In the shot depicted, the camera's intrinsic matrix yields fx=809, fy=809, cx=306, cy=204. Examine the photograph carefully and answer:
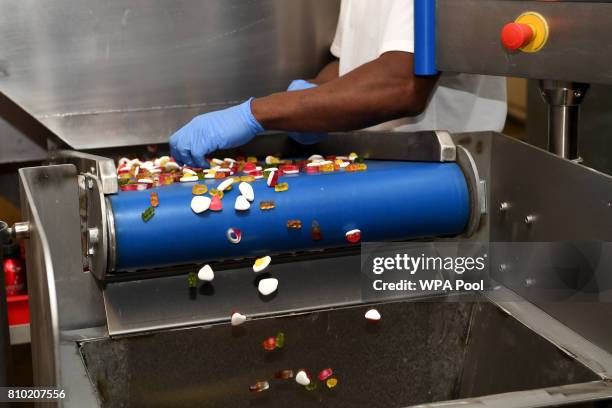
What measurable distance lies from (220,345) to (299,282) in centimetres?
17

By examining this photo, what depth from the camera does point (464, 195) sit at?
1.31m

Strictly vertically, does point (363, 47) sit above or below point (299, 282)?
above

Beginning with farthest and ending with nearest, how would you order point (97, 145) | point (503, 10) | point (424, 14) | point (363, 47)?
point (363, 47)
point (97, 145)
point (424, 14)
point (503, 10)

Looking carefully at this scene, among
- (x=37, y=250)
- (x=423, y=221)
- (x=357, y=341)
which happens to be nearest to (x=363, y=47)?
(x=423, y=221)

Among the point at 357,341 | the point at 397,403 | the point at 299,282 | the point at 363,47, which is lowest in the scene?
the point at 397,403

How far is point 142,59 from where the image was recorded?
5.36 ft

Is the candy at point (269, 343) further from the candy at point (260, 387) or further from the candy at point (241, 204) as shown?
the candy at point (241, 204)

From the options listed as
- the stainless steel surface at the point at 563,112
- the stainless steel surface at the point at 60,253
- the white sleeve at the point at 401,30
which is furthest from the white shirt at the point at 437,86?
the stainless steel surface at the point at 60,253

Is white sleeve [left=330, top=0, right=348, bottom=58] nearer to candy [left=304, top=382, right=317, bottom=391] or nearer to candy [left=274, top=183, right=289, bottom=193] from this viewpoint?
candy [left=274, top=183, right=289, bottom=193]

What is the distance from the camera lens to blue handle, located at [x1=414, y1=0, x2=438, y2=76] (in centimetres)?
129

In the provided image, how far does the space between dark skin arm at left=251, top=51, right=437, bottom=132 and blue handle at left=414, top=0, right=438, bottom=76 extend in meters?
0.11

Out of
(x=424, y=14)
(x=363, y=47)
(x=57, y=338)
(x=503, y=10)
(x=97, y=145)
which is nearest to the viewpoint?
(x=57, y=338)

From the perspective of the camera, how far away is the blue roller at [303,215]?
1169 millimetres

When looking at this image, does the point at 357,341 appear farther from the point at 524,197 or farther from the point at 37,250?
the point at 37,250
